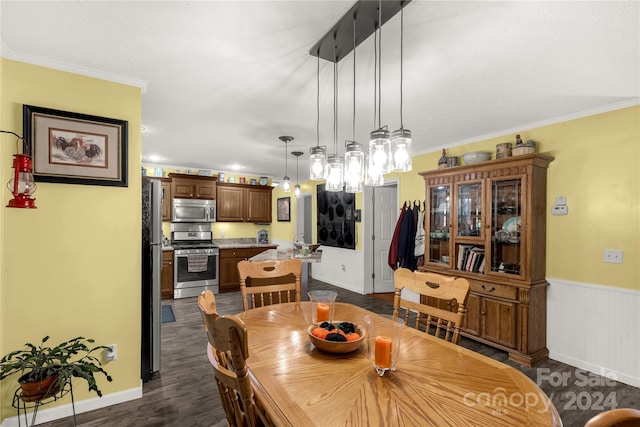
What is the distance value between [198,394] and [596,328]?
356 cm

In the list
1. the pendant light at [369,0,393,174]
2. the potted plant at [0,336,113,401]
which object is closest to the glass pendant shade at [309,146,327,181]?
the pendant light at [369,0,393,174]

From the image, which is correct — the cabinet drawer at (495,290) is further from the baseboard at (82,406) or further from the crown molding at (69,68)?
the crown molding at (69,68)

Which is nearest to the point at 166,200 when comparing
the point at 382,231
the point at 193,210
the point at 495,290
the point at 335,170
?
the point at 193,210

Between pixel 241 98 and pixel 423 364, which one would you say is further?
pixel 241 98

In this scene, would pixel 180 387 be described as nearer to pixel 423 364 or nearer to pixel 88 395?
pixel 88 395

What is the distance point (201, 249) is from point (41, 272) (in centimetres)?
351

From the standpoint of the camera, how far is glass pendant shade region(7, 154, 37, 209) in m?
1.65

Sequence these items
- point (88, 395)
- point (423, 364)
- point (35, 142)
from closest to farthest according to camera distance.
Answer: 1. point (423, 364)
2. point (35, 142)
3. point (88, 395)

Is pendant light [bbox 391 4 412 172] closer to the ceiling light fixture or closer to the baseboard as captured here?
the ceiling light fixture

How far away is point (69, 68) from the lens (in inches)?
83.4

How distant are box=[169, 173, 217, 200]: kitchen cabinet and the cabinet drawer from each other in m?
4.90

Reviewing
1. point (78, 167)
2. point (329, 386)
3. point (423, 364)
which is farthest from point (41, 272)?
point (423, 364)

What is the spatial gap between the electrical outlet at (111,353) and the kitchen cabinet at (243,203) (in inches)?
162

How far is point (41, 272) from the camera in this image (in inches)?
80.7
